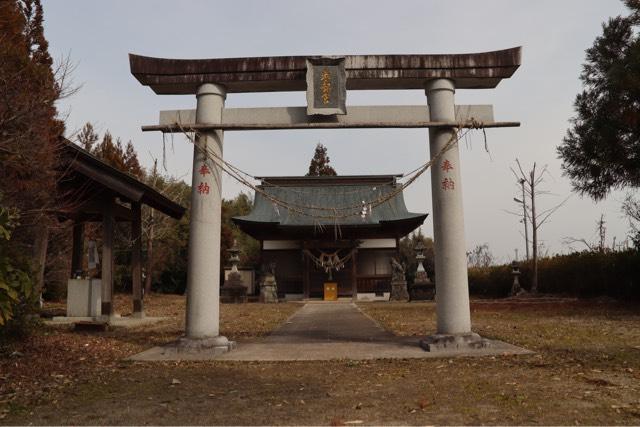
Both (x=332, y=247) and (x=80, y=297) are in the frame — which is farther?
(x=332, y=247)

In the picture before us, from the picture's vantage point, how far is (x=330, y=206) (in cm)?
2892

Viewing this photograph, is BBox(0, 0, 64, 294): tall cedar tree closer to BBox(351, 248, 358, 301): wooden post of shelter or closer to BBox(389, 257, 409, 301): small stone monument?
BBox(351, 248, 358, 301): wooden post of shelter

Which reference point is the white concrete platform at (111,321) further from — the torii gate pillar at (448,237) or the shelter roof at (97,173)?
the torii gate pillar at (448,237)

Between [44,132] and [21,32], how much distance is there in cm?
515

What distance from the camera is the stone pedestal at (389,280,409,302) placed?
24.8 m

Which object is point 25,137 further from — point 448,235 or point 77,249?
point 448,235

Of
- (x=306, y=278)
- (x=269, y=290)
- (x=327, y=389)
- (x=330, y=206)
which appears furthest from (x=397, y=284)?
(x=327, y=389)

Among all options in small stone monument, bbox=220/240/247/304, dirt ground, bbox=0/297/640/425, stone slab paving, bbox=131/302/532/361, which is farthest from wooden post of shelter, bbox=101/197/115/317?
small stone monument, bbox=220/240/247/304

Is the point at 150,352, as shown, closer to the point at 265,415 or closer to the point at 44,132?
the point at 265,415

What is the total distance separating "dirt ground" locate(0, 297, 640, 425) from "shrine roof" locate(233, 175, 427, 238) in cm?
1714

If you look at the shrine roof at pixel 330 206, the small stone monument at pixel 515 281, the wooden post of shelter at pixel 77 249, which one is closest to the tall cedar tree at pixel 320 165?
the shrine roof at pixel 330 206

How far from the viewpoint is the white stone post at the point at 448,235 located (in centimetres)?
726

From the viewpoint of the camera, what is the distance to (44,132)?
9.70 meters

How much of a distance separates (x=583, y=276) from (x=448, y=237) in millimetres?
16803
